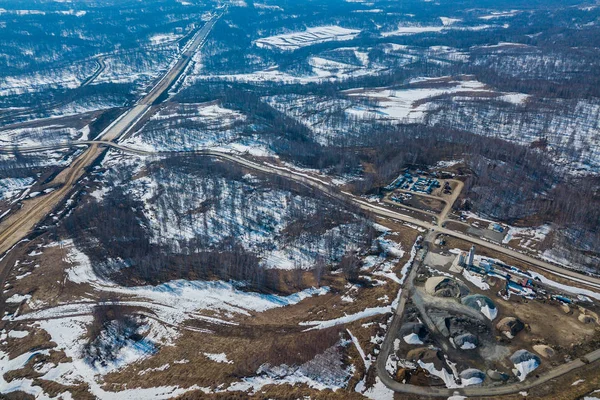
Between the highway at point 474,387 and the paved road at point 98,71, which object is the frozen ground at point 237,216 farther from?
the paved road at point 98,71

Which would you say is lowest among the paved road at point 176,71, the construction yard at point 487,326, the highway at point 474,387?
the highway at point 474,387

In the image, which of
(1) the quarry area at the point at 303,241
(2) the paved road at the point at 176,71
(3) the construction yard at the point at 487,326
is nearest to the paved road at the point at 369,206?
(1) the quarry area at the point at 303,241

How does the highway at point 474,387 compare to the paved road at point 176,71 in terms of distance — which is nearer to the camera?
the highway at point 474,387

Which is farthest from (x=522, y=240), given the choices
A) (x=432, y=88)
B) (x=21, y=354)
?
(x=432, y=88)

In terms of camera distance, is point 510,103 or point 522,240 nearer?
point 522,240

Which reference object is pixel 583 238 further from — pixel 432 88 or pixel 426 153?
pixel 432 88

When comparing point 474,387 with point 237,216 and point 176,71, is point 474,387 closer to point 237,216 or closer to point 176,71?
point 237,216

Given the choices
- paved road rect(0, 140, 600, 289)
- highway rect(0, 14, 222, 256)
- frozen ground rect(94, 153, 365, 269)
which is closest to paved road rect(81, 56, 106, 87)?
highway rect(0, 14, 222, 256)

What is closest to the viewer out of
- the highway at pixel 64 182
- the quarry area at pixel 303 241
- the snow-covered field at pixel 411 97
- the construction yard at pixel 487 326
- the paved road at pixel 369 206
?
the construction yard at pixel 487 326

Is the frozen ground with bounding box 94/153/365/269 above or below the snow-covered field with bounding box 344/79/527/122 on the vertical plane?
below

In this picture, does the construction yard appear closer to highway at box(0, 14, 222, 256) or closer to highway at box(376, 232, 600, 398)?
highway at box(376, 232, 600, 398)

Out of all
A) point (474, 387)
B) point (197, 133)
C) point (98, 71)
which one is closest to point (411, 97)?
point (197, 133)
